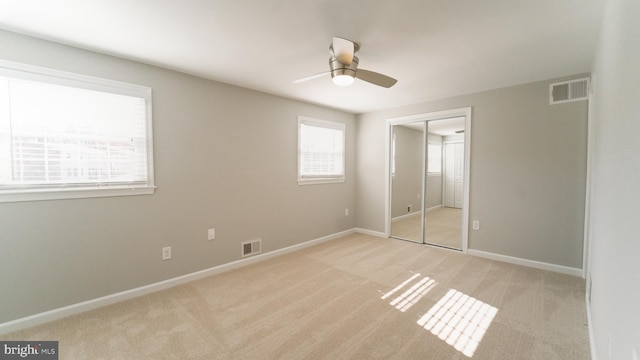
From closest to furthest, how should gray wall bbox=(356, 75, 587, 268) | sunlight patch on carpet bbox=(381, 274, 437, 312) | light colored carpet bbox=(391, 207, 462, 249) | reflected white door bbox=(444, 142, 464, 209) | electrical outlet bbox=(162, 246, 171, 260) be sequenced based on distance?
1. sunlight patch on carpet bbox=(381, 274, 437, 312)
2. electrical outlet bbox=(162, 246, 171, 260)
3. gray wall bbox=(356, 75, 587, 268)
4. reflected white door bbox=(444, 142, 464, 209)
5. light colored carpet bbox=(391, 207, 462, 249)

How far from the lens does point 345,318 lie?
218 cm

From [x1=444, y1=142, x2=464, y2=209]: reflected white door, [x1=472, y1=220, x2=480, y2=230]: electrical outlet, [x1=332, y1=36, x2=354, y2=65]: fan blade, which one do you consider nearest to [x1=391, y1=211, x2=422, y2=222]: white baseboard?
[x1=444, y1=142, x2=464, y2=209]: reflected white door

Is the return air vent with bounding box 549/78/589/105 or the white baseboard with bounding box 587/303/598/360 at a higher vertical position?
the return air vent with bounding box 549/78/589/105

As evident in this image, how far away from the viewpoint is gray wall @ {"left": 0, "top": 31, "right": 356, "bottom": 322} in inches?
82.7

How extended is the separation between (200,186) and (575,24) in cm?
371

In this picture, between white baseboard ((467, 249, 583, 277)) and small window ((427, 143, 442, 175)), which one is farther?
small window ((427, 143, 442, 175))

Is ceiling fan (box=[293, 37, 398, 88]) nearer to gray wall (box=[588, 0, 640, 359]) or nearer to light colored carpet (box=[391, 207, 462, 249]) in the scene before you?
gray wall (box=[588, 0, 640, 359])

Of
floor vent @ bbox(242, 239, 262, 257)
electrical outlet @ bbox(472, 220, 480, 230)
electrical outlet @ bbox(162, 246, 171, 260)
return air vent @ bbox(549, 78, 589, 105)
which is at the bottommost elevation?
floor vent @ bbox(242, 239, 262, 257)

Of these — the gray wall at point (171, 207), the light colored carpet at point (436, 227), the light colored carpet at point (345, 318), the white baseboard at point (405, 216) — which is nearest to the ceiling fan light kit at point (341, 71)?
the gray wall at point (171, 207)

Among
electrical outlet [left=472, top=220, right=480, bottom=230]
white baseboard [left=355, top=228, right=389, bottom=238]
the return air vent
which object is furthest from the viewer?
white baseboard [left=355, top=228, right=389, bottom=238]

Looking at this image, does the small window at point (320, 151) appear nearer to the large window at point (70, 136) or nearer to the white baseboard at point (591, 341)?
the large window at point (70, 136)

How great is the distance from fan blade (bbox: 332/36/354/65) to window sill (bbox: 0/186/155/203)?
2.27m

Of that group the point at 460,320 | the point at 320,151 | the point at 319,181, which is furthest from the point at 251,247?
the point at 460,320

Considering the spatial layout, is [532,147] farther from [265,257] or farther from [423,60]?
[265,257]
